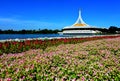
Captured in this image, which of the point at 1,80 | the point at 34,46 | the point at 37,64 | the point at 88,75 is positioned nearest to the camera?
the point at 1,80

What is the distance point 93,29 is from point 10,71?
105875 millimetres

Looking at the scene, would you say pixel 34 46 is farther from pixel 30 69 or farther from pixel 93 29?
pixel 93 29

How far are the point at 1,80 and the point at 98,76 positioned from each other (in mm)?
1685

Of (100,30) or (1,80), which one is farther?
(100,30)

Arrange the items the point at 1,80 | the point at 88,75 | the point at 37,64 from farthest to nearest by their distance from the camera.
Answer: the point at 37,64, the point at 88,75, the point at 1,80

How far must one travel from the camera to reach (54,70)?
4.79 metres

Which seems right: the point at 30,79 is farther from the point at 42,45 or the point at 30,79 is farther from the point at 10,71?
the point at 42,45

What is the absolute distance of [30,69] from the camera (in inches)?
190

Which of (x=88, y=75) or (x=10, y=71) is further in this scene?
(x=10, y=71)

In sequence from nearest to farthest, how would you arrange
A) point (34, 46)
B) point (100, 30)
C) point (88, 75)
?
point (88, 75), point (34, 46), point (100, 30)

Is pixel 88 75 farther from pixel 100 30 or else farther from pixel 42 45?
pixel 100 30

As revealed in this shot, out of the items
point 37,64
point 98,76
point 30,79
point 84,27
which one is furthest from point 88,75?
point 84,27

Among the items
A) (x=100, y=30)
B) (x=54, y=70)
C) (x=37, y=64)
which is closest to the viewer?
(x=54, y=70)

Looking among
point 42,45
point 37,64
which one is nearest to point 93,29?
point 42,45
